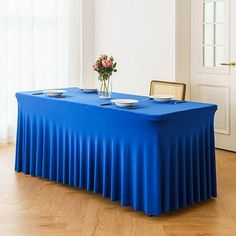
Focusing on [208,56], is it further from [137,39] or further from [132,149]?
[132,149]

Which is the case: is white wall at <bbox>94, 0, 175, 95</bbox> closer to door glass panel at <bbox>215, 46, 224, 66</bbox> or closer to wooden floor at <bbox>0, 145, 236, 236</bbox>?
door glass panel at <bbox>215, 46, 224, 66</bbox>

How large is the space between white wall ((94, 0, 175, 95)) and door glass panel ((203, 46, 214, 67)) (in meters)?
0.38

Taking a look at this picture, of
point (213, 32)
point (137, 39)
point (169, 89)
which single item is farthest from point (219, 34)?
point (169, 89)

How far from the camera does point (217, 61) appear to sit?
6.27 meters

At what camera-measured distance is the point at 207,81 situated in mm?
6391

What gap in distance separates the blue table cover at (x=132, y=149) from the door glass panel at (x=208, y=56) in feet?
5.88

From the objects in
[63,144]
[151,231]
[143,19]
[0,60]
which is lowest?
[151,231]

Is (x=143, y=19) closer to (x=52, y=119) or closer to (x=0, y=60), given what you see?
(x=0, y=60)

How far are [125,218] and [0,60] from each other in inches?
137

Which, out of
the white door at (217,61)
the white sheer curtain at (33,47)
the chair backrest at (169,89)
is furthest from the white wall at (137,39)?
the chair backrest at (169,89)

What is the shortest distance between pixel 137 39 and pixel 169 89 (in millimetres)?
1878

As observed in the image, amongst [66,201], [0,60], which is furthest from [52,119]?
[0,60]

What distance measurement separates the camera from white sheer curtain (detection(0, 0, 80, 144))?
6793 millimetres

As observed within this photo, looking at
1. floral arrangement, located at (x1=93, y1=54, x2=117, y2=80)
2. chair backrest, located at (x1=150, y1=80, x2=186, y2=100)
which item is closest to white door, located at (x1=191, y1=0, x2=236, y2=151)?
chair backrest, located at (x1=150, y1=80, x2=186, y2=100)
